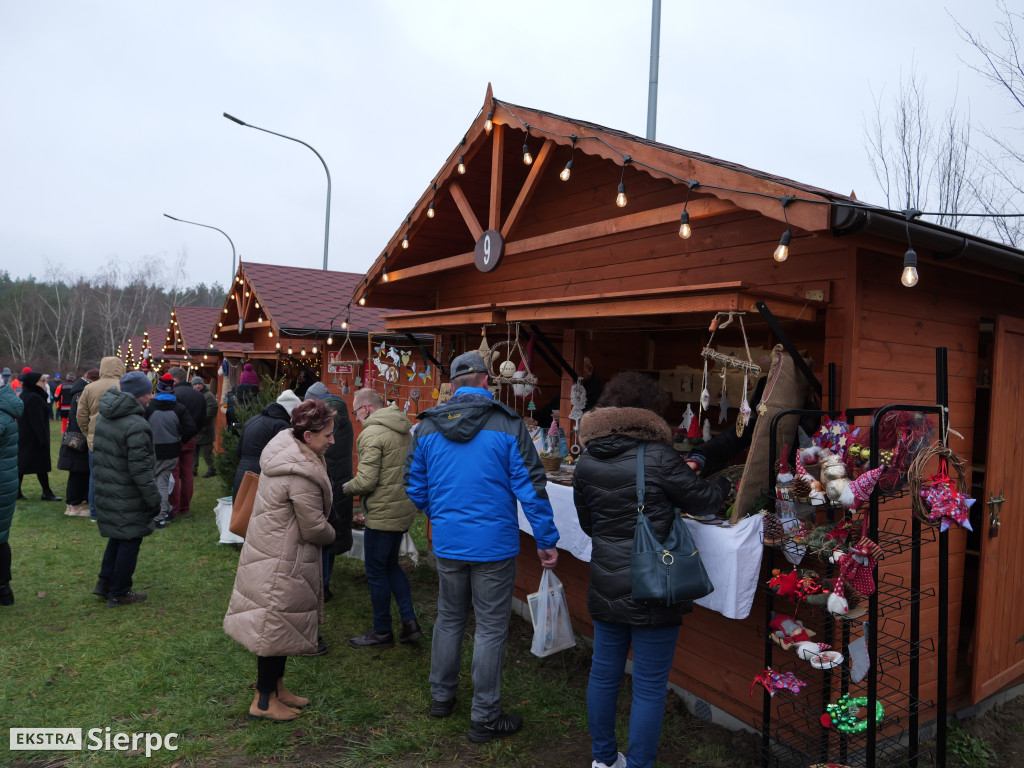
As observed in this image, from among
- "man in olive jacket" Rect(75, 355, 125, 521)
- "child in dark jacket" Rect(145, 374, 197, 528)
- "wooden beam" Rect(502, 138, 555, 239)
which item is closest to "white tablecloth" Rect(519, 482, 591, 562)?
"wooden beam" Rect(502, 138, 555, 239)

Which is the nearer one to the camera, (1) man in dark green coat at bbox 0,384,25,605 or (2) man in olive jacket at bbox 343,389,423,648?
(2) man in olive jacket at bbox 343,389,423,648

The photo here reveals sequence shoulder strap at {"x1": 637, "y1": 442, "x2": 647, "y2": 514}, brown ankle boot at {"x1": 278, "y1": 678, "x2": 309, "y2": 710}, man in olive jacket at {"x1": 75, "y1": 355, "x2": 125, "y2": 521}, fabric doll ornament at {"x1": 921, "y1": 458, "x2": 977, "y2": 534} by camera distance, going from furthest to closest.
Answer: man in olive jacket at {"x1": 75, "y1": 355, "x2": 125, "y2": 521}
brown ankle boot at {"x1": 278, "y1": 678, "x2": 309, "y2": 710}
shoulder strap at {"x1": 637, "y1": 442, "x2": 647, "y2": 514}
fabric doll ornament at {"x1": 921, "y1": 458, "x2": 977, "y2": 534}

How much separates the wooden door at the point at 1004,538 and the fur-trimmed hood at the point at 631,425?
2.38m

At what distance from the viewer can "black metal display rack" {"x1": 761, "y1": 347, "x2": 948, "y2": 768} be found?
306cm

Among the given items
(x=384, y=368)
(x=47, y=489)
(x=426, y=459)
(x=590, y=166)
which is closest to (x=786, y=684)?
(x=426, y=459)

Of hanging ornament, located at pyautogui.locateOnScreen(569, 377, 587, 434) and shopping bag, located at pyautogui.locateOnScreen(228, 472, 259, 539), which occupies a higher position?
hanging ornament, located at pyautogui.locateOnScreen(569, 377, 587, 434)

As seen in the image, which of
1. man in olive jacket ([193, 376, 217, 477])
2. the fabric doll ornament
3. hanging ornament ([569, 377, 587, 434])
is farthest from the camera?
man in olive jacket ([193, 376, 217, 477])

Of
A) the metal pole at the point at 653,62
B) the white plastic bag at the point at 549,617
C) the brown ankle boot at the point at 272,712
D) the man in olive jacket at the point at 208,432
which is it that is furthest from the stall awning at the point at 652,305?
the man in olive jacket at the point at 208,432

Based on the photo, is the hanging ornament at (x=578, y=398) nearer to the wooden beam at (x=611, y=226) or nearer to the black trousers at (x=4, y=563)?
the wooden beam at (x=611, y=226)

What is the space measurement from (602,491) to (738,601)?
91 centimetres

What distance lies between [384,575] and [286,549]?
55.6 inches

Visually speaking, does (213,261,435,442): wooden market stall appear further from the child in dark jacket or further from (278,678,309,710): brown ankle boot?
(278,678,309,710): brown ankle boot

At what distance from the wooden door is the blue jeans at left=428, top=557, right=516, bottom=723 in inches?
113

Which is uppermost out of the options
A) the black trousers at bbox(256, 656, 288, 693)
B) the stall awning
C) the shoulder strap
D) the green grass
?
the stall awning
